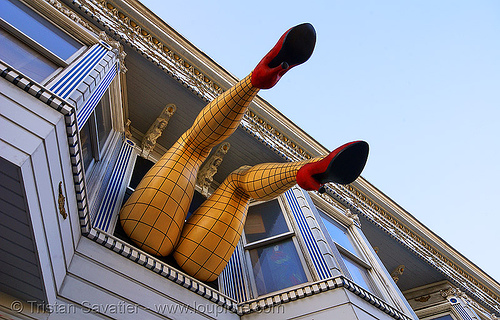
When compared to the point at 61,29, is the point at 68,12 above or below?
above

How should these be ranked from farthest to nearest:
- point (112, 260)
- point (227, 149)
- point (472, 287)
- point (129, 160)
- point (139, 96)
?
point (472, 287)
point (227, 149)
point (139, 96)
point (129, 160)
point (112, 260)

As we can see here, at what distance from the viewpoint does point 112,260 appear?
2793 mm

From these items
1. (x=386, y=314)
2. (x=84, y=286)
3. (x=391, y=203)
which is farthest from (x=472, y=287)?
(x=84, y=286)

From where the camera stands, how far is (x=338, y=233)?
5.65 metres

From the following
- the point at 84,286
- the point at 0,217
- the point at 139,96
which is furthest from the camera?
the point at 139,96

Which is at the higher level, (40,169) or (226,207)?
(226,207)

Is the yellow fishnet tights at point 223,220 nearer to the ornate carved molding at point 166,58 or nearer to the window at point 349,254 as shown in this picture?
the window at point 349,254

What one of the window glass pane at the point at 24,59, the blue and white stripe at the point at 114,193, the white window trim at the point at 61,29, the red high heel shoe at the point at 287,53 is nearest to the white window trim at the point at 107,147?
the blue and white stripe at the point at 114,193

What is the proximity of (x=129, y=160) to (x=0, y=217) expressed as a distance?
2.85m

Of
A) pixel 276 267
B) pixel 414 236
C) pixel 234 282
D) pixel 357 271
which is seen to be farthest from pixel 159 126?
pixel 414 236

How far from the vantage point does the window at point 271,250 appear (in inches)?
153

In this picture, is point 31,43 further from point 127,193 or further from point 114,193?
point 127,193

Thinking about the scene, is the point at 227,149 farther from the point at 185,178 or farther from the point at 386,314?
the point at 386,314

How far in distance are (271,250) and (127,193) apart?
6.15 feet
